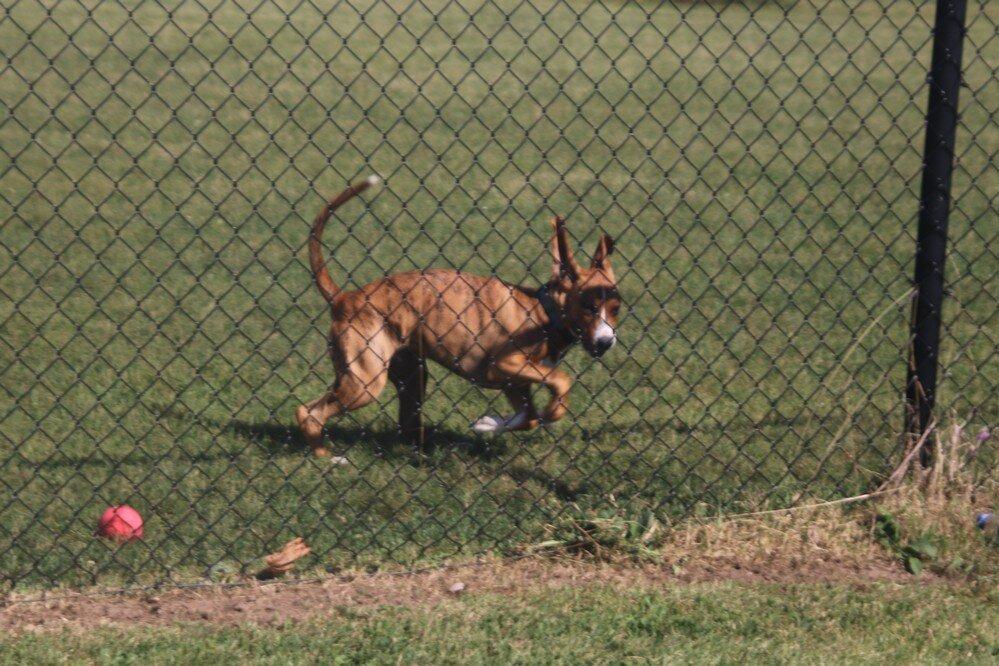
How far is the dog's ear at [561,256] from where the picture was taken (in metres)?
4.53

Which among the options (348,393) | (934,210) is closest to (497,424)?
(348,393)

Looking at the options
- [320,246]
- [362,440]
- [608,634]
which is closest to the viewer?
[608,634]

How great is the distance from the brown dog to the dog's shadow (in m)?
0.07

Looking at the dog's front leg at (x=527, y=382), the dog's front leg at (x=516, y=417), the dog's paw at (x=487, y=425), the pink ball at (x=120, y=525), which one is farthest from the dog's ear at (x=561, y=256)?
the pink ball at (x=120, y=525)

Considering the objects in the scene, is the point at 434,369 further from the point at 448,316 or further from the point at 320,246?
the point at 320,246

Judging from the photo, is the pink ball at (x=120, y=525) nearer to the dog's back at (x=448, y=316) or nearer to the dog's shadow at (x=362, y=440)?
the dog's shadow at (x=362, y=440)

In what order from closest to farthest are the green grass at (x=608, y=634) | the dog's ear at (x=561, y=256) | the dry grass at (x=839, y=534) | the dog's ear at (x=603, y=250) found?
the green grass at (x=608, y=634)
the dry grass at (x=839, y=534)
the dog's ear at (x=561, y=256)
the dog's ear at (x=603, y=250)

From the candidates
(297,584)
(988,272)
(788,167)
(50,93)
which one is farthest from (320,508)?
(50,93)

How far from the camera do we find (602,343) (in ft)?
15.7

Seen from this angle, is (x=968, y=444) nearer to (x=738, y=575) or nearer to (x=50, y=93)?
(x=738, y=575)

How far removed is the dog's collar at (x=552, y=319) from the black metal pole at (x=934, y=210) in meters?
1.33

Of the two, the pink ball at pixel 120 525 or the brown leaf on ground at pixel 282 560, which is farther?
the pink ball at pixel 120 525

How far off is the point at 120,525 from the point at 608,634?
1.61 metres

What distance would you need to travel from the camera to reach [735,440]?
480 cm
